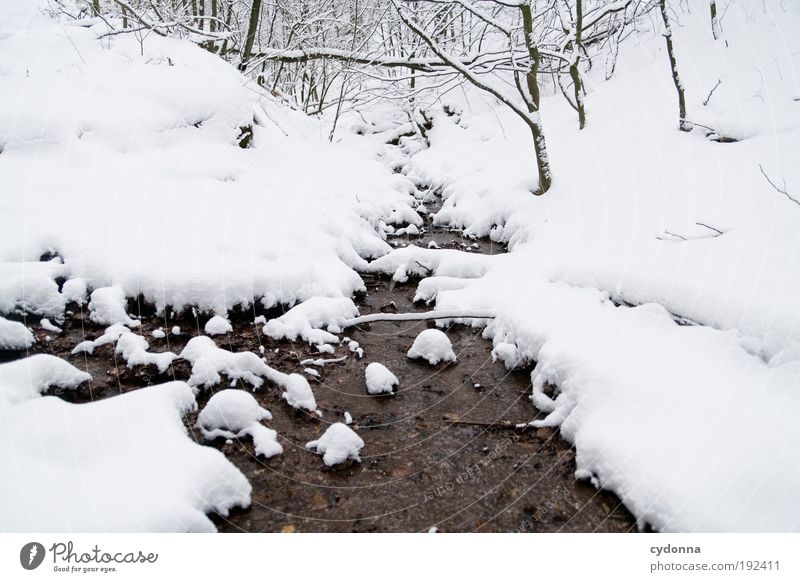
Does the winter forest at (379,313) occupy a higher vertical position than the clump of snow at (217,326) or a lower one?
higher

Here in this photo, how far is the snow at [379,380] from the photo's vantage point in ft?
11.7

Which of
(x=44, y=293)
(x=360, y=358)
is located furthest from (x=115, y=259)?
(x=360, y=358)

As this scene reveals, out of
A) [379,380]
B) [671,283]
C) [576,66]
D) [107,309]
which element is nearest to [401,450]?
[379,380]

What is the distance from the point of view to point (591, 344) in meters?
3.52

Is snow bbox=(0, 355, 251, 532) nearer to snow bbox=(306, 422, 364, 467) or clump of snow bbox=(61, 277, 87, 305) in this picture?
snow bbox=(306, 422, 364, 467)

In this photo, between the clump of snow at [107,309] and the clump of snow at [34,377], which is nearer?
the clump of snow at [34,377]

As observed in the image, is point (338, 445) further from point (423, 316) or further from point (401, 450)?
point (423, 316)

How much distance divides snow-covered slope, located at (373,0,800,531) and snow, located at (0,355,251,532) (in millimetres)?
2246

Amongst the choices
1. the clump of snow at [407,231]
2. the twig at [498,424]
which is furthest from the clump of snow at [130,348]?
the clump of snow at [407,231]

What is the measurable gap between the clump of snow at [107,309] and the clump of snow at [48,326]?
25 centimetres

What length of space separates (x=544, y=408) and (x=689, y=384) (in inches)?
38.6

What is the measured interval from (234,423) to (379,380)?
1163mm

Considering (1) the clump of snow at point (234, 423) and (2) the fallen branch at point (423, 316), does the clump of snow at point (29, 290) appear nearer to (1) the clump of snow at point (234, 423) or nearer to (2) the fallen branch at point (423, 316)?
(1) the clump of snow at point (234, 423)

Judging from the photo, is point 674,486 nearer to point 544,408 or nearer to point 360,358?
point 544,408
